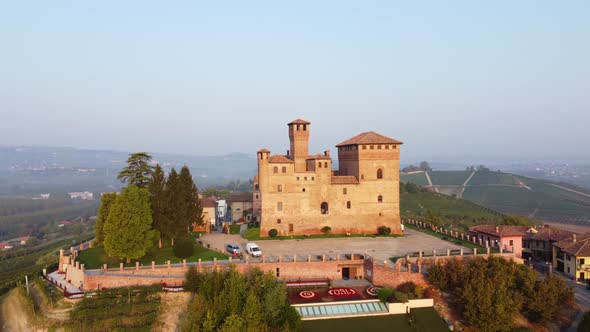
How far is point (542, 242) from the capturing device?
34531 millimetres

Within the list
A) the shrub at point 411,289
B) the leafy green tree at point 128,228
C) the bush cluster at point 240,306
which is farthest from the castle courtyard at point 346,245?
the bush cluster at point 240,306

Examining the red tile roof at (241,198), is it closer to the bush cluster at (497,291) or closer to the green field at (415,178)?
the bush cluster at (497,291)

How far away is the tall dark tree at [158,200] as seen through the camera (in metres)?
31.6

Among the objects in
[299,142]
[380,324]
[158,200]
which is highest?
[299,142]

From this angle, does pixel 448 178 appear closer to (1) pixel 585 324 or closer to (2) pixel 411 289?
(2) pixel 411 289

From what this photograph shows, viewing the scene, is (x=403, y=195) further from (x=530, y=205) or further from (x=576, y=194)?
(x=576, y=194)

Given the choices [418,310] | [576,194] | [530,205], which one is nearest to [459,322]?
[418,310]

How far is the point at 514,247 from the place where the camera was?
3369 centimetres

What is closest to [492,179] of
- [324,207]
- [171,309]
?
[324,207]

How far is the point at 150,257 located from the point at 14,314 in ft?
29.7

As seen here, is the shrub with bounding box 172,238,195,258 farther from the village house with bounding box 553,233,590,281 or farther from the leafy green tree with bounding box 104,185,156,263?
the village house with bounding box 553,233,590,281

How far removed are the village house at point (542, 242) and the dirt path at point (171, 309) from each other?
29.3 meters

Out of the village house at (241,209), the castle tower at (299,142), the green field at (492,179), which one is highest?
the castle tower at (299,142)

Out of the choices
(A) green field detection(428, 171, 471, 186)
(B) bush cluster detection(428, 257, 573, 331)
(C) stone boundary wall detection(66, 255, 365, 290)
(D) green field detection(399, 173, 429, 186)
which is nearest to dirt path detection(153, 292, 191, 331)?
(C) stone boundary wall detection(66, 255, 365, 290)
